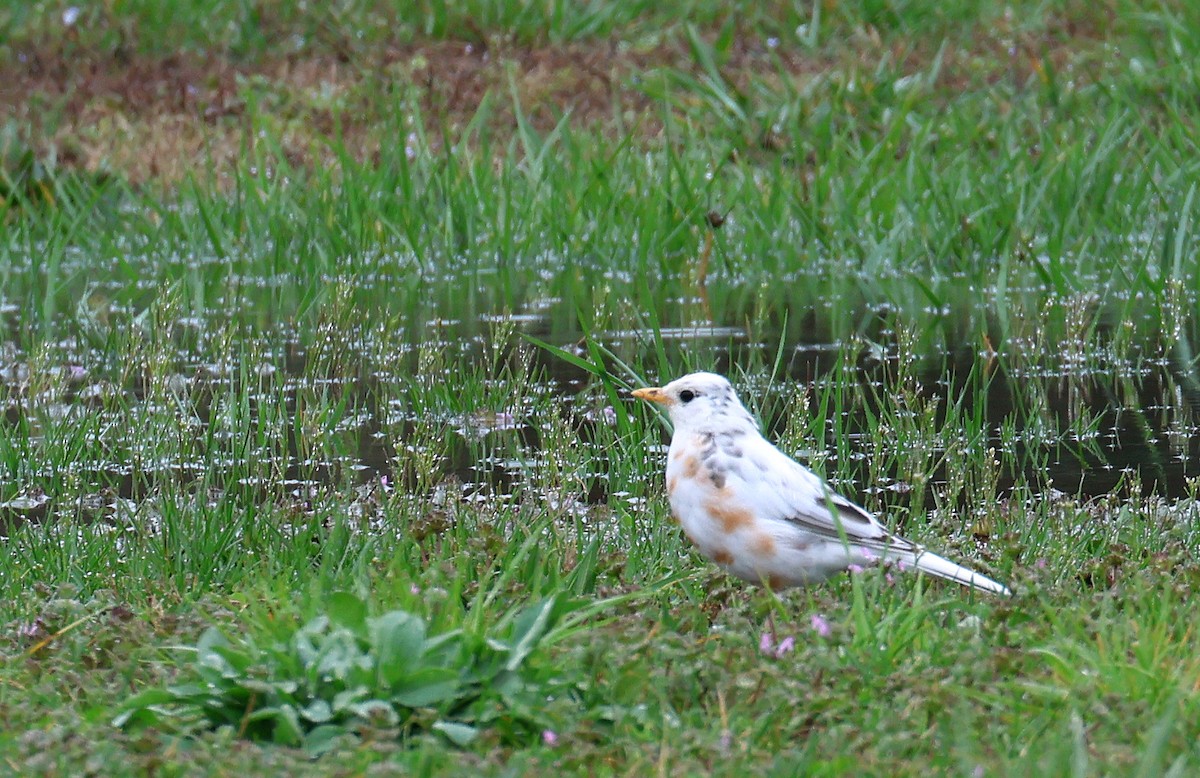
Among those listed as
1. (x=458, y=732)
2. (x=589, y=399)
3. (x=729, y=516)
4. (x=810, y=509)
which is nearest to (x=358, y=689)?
(x=458, y=732)

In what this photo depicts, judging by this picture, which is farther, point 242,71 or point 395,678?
point 242,71

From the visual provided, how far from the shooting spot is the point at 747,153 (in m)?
10.8

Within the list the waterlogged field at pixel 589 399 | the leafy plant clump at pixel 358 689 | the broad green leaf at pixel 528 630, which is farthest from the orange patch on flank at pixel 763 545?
the leafy plant clump at pixel 358 689

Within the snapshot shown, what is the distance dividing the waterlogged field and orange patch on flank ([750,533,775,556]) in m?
0.22

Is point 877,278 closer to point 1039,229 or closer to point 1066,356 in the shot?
point 1039,229

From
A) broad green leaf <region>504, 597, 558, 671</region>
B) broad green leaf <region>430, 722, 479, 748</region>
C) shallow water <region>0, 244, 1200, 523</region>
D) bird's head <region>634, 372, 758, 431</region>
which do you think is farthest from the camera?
shallow water <region>0, 244, 1200, 523</region>

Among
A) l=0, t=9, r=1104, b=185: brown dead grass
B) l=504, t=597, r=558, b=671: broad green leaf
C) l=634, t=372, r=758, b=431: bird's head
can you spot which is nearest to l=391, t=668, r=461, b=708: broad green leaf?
l=504, t=597, r=558, b=671: broad green leaf

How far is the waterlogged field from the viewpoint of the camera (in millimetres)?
3438

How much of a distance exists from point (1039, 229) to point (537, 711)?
244 inches

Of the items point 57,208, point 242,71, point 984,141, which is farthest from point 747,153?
point 242,71

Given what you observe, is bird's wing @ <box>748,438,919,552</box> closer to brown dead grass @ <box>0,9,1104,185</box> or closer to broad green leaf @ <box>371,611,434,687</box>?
broad green leaf @ <box>371,611,434,687</box>

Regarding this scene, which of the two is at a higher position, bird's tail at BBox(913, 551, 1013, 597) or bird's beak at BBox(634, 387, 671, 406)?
bird's beak at BBox(634, 387, 671, 406)

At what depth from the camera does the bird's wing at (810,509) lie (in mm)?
4219

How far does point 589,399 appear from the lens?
6.79 metres
